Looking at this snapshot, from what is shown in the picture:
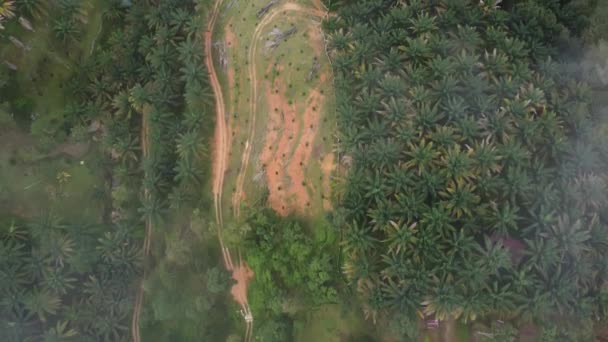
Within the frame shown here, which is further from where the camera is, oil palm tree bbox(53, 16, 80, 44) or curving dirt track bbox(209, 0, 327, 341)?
oil palm tree bbox(53, 16, 80, 44)

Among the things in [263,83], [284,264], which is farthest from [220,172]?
[284,264]

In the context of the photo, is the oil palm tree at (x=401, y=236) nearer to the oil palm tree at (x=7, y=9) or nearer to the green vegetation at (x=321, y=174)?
the green vegetation at (x=321, y=174)

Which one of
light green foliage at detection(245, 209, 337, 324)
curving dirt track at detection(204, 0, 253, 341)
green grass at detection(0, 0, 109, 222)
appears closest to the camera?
light green foliage at detection(245, 209, 337, 324)

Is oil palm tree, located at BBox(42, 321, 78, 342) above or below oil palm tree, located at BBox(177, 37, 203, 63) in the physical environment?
below

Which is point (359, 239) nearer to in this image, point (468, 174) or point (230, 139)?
point (468, 174)

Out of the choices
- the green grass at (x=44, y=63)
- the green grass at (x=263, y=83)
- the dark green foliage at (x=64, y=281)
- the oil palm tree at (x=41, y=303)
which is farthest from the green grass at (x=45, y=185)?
the green grass at (x=263, y=83)

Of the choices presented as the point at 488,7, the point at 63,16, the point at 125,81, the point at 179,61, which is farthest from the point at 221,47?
the point at 488,7

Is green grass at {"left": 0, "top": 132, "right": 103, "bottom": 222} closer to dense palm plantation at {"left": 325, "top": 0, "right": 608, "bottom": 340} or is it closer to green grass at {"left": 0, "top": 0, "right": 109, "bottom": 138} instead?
green grass at {"left": 0, "top": 0, "right": 109, "bottom": 138}

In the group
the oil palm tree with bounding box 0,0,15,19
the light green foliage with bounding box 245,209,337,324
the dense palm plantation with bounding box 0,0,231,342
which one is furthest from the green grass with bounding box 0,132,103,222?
the light green foliage with bounding box 245,209,337,324
